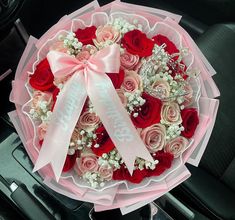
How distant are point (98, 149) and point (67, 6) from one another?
116cm

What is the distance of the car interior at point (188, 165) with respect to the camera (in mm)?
1069

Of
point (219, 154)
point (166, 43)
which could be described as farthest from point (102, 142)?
Result: point (219, 154)

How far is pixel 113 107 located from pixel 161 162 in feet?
0.51

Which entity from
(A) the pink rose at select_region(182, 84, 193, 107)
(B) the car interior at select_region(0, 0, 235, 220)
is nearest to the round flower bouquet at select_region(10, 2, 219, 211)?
(A) the pink rose at select_region(182, 84, 193, 107)

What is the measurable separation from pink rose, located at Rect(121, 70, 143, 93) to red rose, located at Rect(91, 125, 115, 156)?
0.09 metres

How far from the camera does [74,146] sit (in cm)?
77

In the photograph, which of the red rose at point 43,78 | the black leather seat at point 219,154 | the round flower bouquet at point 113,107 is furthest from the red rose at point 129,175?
the black leather seat at point 219,154

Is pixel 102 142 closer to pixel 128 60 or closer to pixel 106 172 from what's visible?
pixel 106 172

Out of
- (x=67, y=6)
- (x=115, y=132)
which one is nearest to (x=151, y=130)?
(x=115, y=132)

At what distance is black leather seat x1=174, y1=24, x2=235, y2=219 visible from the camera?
1.11 metres

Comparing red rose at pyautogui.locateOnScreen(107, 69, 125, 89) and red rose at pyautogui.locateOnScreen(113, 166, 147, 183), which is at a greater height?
red rose at pyautogui.locateOnScreen(107, 69, 125, 89)

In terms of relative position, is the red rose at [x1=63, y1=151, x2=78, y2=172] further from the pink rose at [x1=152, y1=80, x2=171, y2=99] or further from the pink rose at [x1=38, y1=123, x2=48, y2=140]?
the pink rose at [x1=152, y1=80, x2=171, y2=99]

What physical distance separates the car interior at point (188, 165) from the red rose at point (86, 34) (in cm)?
32

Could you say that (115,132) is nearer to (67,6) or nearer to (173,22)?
(173,22)
